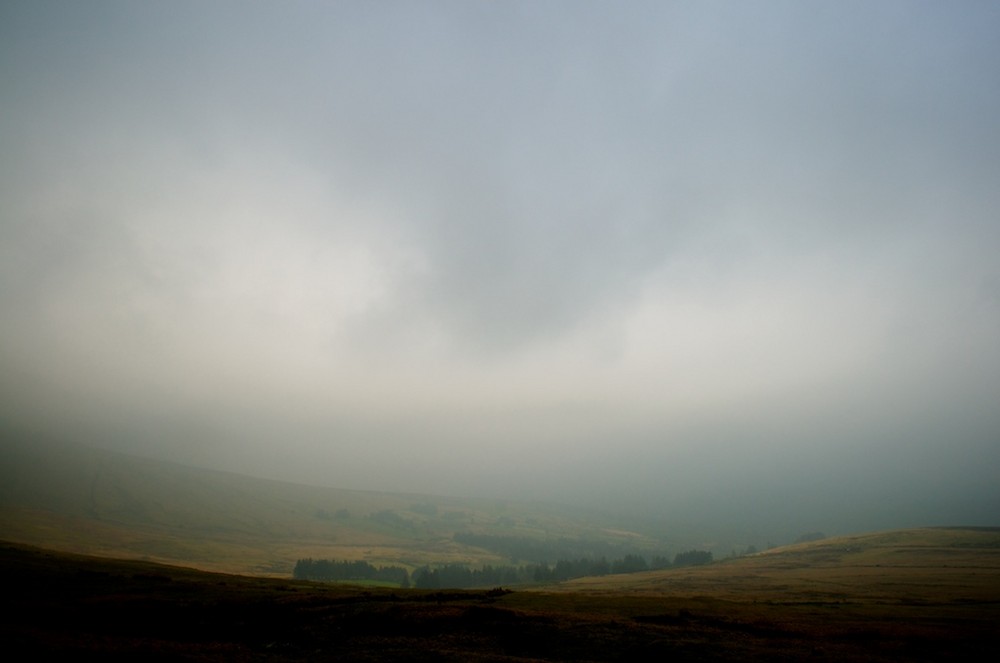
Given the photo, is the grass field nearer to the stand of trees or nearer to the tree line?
the stand of trees

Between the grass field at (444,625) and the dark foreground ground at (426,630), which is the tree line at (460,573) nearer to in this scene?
the grass field at (444,625)

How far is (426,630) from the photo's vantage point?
3603 centimetres

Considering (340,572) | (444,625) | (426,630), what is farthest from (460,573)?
(426,630)

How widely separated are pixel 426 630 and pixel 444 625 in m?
1.79

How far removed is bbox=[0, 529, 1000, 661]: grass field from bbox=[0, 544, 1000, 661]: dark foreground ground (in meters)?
0.12

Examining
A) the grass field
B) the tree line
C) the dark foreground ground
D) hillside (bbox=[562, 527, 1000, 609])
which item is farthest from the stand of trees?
the dark foreground ground

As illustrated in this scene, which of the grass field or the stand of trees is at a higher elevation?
the grass field

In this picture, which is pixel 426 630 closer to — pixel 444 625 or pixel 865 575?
pixel 444 625

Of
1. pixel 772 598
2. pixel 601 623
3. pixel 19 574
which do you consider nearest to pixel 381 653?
pixel 601 623

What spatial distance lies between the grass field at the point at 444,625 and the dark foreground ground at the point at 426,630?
0.12 meters

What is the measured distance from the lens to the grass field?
30.2 metres

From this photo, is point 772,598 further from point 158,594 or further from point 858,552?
point 858,552

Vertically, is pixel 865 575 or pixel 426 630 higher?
pixel 426 630

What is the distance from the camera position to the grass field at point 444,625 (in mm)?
30203
